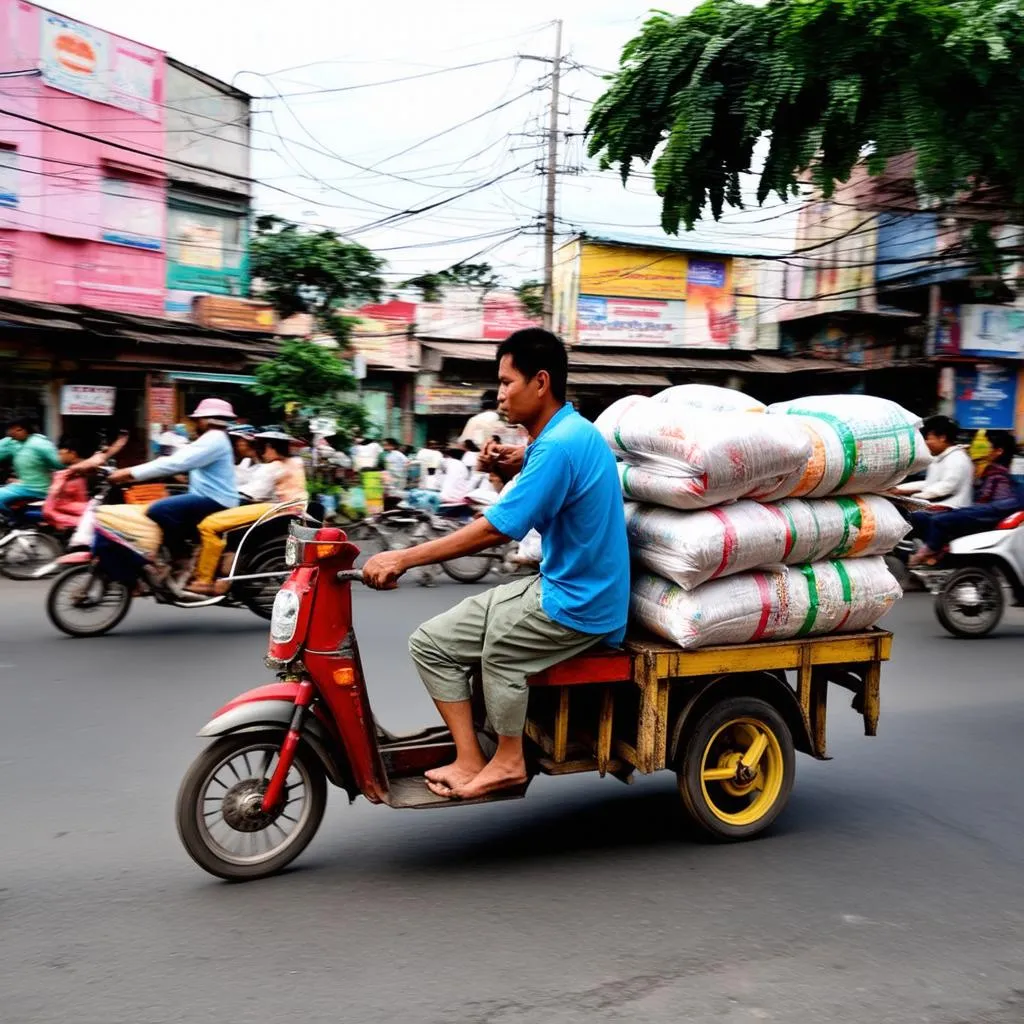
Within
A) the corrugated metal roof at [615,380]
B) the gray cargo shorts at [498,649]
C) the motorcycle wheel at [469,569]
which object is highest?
the corrugated metal roof at [615,380]

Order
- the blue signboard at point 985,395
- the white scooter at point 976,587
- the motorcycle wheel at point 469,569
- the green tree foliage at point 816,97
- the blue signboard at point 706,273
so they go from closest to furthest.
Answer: the green tree foliage at point 816,97, the white scooter at point 976,587, the motorcycle wheel at point 469,569, the blue signboard at point 985,395, the blue signboard at point 706,273

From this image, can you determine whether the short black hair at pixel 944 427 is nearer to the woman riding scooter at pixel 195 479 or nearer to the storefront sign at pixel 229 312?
the woman riding scooter at pixel 195 479

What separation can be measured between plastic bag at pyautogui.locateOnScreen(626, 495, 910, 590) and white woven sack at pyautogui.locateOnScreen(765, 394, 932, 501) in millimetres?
69

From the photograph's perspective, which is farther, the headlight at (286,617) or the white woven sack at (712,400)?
the white woven sack at (712,400)

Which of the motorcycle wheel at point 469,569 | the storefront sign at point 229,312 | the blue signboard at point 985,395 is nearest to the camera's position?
the motorcycle wheel at point 469,569

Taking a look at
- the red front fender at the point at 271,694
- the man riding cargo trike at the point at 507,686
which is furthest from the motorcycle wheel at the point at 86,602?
the red front fender at the point at 271,694

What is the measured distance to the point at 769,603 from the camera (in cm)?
360

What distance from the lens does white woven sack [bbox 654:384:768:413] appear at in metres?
3.89

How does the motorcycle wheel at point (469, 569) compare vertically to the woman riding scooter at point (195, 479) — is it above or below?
below

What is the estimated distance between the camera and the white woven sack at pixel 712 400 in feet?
12.8

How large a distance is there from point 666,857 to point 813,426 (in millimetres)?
1627

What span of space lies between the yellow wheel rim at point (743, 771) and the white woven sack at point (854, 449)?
0.89 meters

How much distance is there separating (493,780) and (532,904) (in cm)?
41

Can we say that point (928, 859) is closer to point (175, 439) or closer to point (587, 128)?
point (587, 128)
